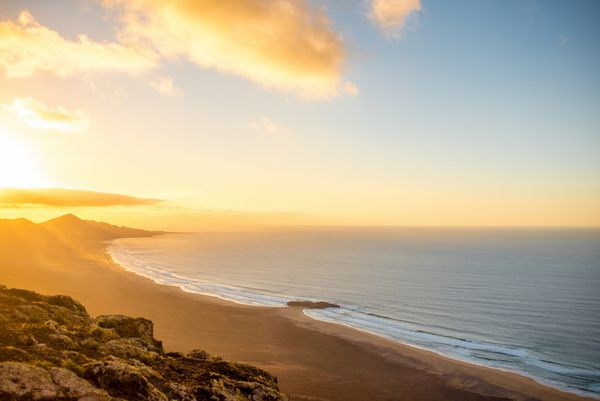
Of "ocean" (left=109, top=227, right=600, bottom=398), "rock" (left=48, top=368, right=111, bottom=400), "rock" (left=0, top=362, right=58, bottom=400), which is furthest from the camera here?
"ocean" (left=109, top=227, right=600, bottom=398)

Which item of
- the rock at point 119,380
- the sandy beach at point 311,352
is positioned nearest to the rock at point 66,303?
the rock at point 119,380

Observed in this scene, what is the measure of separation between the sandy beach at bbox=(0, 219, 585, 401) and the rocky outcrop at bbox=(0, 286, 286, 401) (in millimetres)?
12372

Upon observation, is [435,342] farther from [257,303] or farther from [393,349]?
[257,303]

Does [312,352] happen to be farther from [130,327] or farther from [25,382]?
[25,382]

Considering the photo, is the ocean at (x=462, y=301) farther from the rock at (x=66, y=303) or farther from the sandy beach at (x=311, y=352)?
the rock at (x=66, y=303)

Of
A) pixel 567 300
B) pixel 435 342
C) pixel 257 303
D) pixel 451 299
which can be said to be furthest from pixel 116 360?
pixel 567 300

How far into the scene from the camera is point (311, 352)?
41.0 meters

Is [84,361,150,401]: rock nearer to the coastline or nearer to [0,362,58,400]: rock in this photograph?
[0,362,58,400]: rock

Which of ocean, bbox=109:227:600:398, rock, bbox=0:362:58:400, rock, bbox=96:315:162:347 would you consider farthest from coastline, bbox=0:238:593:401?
rock, bbox=0:362:58:400

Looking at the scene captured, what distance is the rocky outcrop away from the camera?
460 inches

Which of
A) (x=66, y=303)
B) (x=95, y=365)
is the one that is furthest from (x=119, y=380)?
(x=66, y=303)

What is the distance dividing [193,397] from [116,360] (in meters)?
3.24

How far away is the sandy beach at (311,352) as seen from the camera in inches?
1228

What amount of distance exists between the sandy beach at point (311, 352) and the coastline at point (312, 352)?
9 centimetres
